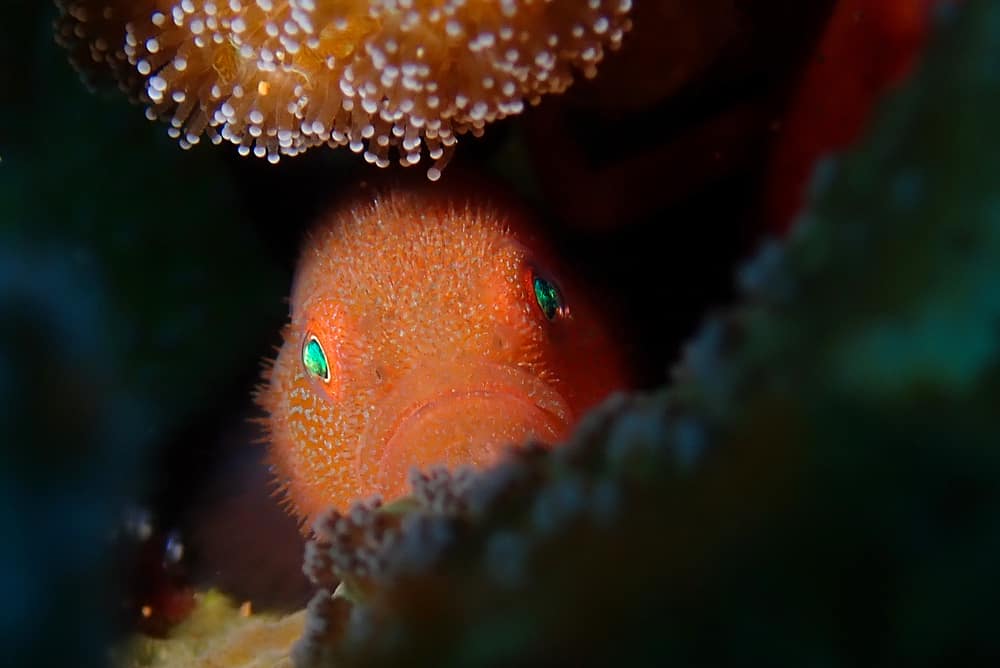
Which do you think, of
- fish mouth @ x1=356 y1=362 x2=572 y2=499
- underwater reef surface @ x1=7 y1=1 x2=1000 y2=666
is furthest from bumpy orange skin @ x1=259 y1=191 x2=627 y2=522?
underwater reef surface @ x1=7 y1=1 x2=1000 y2=666

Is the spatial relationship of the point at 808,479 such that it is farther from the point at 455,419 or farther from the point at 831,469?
the point at 455,419

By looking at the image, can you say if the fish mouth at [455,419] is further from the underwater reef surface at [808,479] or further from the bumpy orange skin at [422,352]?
the underwater reef surface at [808,479]

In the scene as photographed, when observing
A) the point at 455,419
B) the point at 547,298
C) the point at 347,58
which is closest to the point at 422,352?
the point at 455,419

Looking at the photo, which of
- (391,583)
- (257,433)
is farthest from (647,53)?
(257,433)

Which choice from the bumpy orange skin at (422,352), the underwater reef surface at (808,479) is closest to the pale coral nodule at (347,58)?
the bumpy orange skin at (422,352)

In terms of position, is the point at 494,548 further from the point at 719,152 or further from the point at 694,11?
the point at 719,152

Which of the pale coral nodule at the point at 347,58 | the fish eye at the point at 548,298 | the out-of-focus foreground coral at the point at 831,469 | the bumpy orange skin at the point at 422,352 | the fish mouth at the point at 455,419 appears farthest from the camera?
the fish eye at the point at 548,298
